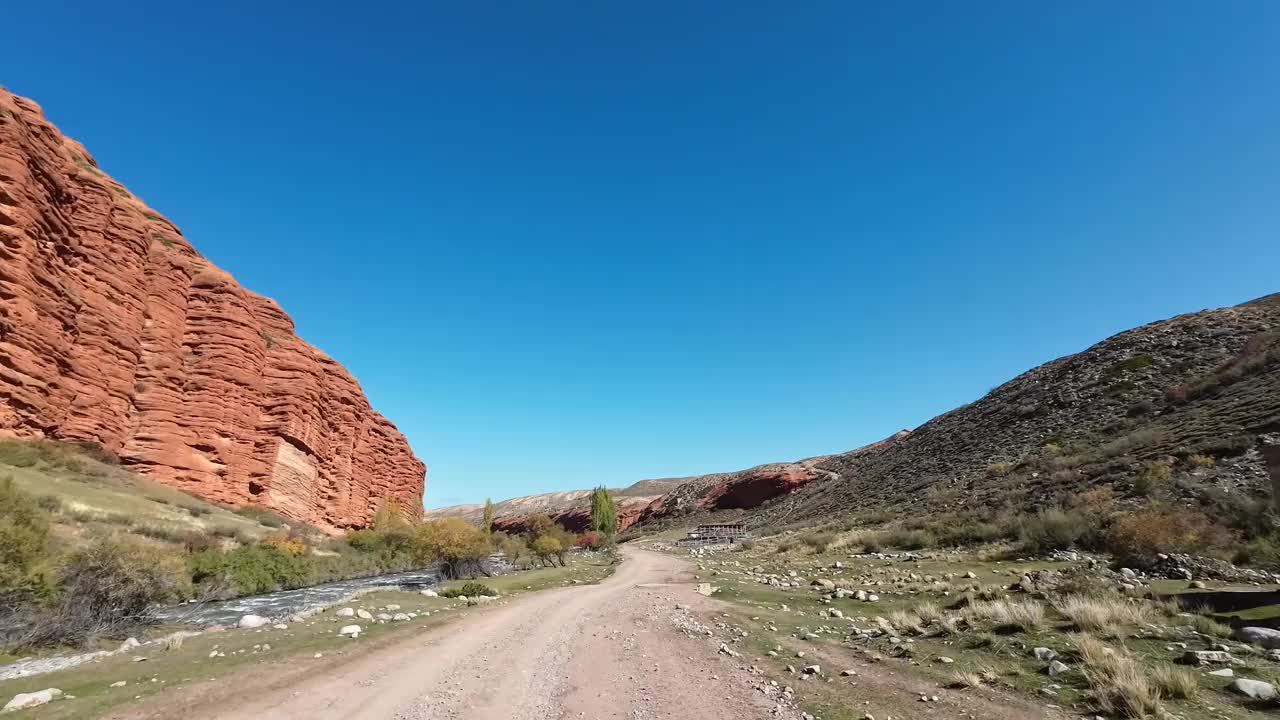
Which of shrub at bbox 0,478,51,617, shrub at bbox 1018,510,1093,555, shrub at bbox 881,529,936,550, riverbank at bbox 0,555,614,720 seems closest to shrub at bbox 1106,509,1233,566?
shrub at bbox 1018,510,1093,555

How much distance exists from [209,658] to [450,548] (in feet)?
58.0

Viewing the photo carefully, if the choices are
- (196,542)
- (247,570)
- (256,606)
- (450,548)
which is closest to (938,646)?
(256,606)

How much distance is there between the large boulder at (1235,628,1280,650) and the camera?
24.3ft

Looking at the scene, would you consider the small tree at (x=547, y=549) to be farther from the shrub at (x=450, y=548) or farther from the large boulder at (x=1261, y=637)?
the large boulder at (x=1261, y=637)

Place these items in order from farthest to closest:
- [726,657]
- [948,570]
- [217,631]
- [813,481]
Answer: [813,481] < [948,570] < [217,631] < [726,657]

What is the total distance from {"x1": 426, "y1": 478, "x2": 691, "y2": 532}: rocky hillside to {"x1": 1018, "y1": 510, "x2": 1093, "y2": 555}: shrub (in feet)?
224

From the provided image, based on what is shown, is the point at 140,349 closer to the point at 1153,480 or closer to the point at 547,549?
the point at 547,549

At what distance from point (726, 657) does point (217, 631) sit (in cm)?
1240

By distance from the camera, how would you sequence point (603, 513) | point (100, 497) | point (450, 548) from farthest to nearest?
point (603, 513), point (450, 548), point (100, 497)

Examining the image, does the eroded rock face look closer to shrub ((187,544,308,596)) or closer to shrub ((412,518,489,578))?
shrub ((187,544,308,596))

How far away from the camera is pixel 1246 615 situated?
8.82 metres

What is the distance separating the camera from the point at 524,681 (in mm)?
8914

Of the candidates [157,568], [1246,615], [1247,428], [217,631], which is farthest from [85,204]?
Result: [1247,428]

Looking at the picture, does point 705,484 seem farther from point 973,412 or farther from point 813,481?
point 973,412
